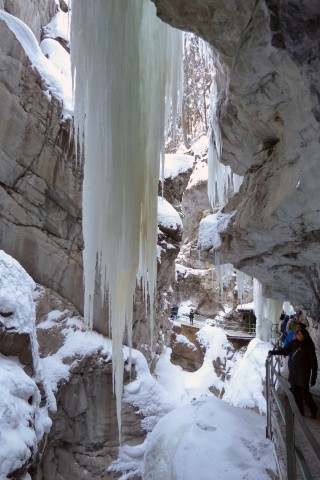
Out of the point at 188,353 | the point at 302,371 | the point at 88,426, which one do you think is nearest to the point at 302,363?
the point at 302,371

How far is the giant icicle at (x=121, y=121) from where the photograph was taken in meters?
3.87

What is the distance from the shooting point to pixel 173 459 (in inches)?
164

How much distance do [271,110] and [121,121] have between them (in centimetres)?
195

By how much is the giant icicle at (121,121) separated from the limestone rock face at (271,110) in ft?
3.92

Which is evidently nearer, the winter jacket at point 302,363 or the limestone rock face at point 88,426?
the winter jacket at point 302,363

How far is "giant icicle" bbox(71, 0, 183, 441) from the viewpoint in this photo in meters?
3.87

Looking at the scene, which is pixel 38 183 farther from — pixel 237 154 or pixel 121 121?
pixel 237 154

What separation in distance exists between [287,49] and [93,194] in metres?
3.07

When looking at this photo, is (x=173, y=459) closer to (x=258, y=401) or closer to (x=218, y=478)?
(x=218, y=478)

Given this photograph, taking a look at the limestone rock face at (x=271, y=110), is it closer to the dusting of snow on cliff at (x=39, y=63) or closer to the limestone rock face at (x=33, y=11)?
the dusting of snow on cliff at (x=39, y=63)

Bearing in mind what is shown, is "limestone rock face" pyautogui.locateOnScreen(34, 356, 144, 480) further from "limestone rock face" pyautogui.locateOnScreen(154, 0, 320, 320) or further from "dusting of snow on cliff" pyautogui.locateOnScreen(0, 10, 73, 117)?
"dusting of snow on cliff" pyautogui.locateOnScreen(0, 10, 73, 117)

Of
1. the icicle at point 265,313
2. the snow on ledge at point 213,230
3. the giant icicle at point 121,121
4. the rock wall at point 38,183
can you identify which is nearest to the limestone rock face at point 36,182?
the rock wall at point 38,183

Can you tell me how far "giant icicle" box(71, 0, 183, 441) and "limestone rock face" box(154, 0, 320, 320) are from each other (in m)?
1.19

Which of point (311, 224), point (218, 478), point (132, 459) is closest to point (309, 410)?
point (218, 478)
